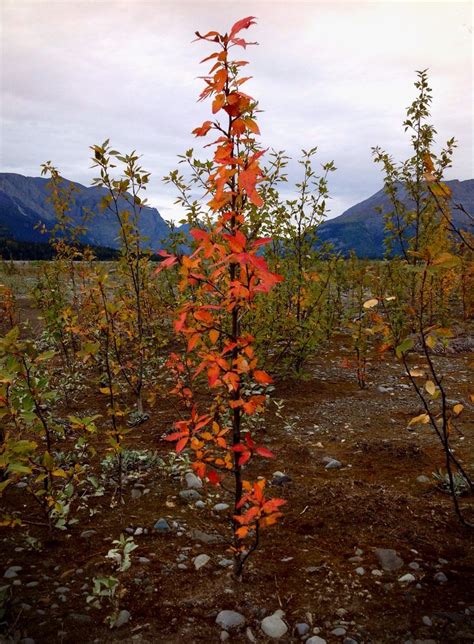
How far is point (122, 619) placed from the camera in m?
2.72

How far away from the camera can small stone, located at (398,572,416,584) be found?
301 cm

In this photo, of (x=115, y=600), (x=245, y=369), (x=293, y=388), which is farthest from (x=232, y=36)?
(x=293, y=388)

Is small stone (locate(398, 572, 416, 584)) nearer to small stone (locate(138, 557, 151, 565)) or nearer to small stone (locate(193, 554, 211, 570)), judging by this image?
small stone (locate(193, 554, 211, 570))

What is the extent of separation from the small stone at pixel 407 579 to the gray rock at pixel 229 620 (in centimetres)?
116

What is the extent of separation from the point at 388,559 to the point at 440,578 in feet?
1.20

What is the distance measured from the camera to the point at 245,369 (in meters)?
2.41

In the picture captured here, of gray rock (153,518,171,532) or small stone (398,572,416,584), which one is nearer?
small stone (398,572,416,584)

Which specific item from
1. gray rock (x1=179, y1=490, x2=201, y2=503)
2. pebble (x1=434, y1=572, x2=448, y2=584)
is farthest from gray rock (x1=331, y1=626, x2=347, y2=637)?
gray rock (x1=179, y1=490, x2=201, y2=503)

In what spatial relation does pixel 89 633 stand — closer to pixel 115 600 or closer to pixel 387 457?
pixel 115 600

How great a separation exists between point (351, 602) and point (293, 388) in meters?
5.05

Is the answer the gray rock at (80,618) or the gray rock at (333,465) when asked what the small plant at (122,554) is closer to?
the gray rock at (80,618)

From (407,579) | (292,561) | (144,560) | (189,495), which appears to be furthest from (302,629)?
(189,495)

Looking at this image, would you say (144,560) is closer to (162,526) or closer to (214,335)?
(162,526)

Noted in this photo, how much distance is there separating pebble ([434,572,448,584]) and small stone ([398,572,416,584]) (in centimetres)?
16
